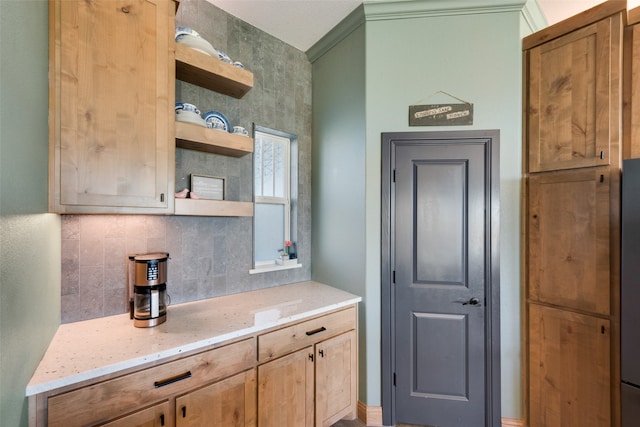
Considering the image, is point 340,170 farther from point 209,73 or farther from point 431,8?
point 431,8

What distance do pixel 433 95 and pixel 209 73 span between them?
1.57 meters

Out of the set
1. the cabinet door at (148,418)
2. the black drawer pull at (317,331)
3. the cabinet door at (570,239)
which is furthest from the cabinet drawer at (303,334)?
the cabinet door at (570,239)

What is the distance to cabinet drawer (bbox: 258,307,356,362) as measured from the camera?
5.28 ft

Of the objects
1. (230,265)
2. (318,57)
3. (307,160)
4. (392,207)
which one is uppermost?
(318,57)

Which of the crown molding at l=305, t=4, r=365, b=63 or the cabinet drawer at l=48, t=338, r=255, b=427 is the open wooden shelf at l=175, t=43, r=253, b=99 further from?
A: the cabinet drawer at l=48, t=338, r=255, b=427

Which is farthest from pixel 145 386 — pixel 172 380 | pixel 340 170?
pixel 340 170

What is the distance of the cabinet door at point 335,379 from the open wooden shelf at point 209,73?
1.88 metres

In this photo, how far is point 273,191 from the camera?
255cm

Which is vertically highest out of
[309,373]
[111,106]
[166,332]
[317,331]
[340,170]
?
[111,106]

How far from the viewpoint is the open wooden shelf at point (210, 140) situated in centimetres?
164

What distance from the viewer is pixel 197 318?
1.64 metres

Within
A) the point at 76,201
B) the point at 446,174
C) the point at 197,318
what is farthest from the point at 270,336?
the point at 446,174

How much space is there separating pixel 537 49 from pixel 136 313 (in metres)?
3.05

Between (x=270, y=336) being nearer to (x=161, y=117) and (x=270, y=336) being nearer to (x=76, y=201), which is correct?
(x=76, y=201)
